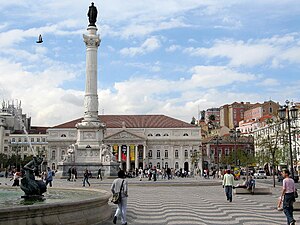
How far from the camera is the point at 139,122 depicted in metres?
128

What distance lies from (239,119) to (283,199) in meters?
141

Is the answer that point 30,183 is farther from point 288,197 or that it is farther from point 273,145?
point 273,145

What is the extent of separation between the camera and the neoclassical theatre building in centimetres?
12138

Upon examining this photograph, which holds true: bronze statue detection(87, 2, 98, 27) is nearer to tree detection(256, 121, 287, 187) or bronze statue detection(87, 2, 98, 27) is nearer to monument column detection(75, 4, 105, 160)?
monument column detection(75, 4, 105, 160)

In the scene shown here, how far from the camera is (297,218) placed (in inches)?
578

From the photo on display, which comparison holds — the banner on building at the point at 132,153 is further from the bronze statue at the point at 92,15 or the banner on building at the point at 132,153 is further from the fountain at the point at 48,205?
the fountain at the point at 48,205

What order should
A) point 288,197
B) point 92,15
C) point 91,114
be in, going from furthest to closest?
point 92,15 → point 91,114 → point 288,197

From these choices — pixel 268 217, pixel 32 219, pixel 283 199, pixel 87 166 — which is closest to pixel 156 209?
pixel 268 217

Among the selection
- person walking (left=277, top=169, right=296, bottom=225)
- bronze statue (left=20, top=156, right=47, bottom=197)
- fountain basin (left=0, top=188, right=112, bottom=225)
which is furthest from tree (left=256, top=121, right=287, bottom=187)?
fountain basin (left=0, top=188, right=112, bottom=225)

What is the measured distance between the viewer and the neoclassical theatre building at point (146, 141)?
121m

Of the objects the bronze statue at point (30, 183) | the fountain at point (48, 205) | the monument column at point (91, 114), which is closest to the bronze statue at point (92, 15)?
the monument column at point (91, 114)

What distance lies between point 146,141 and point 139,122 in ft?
25.1

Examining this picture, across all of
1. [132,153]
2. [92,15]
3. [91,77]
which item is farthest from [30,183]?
[132,153]

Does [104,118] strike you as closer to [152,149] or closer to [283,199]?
[152,149]
